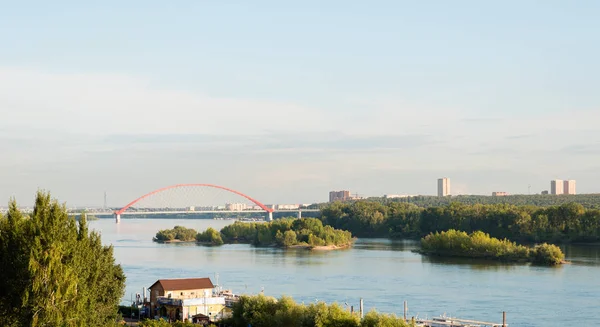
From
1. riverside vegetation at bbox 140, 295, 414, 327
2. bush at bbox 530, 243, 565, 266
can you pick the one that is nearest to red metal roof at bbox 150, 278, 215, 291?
riverside vegetation at bbox 140, 295, 414, 327

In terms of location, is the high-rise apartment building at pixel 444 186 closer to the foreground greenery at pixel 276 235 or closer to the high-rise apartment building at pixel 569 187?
the high-rise apartment building at pixel 569 187

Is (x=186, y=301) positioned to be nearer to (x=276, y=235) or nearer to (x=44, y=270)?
(x=44, y=270)

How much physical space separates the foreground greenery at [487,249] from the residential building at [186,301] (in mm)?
16301

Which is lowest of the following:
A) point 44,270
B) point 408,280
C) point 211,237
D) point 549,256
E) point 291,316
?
point 408,280

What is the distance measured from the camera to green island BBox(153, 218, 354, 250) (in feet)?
158

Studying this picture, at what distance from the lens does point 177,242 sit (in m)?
53.6

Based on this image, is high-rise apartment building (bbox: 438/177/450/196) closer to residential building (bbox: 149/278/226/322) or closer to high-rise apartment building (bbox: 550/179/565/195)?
high-rise apartment building (bbox: 550/179/565/195)

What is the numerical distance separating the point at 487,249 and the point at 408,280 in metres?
10.5

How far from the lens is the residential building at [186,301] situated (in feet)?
63.5

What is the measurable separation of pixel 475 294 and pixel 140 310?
900cm

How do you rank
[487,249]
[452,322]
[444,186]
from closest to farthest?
[452,322]
[487,249]
[444,186]

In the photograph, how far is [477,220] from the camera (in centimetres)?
4788

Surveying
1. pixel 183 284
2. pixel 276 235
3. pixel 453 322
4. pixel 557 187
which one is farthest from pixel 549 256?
pixel 557 187

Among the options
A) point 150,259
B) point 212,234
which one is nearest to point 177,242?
point 212,234
